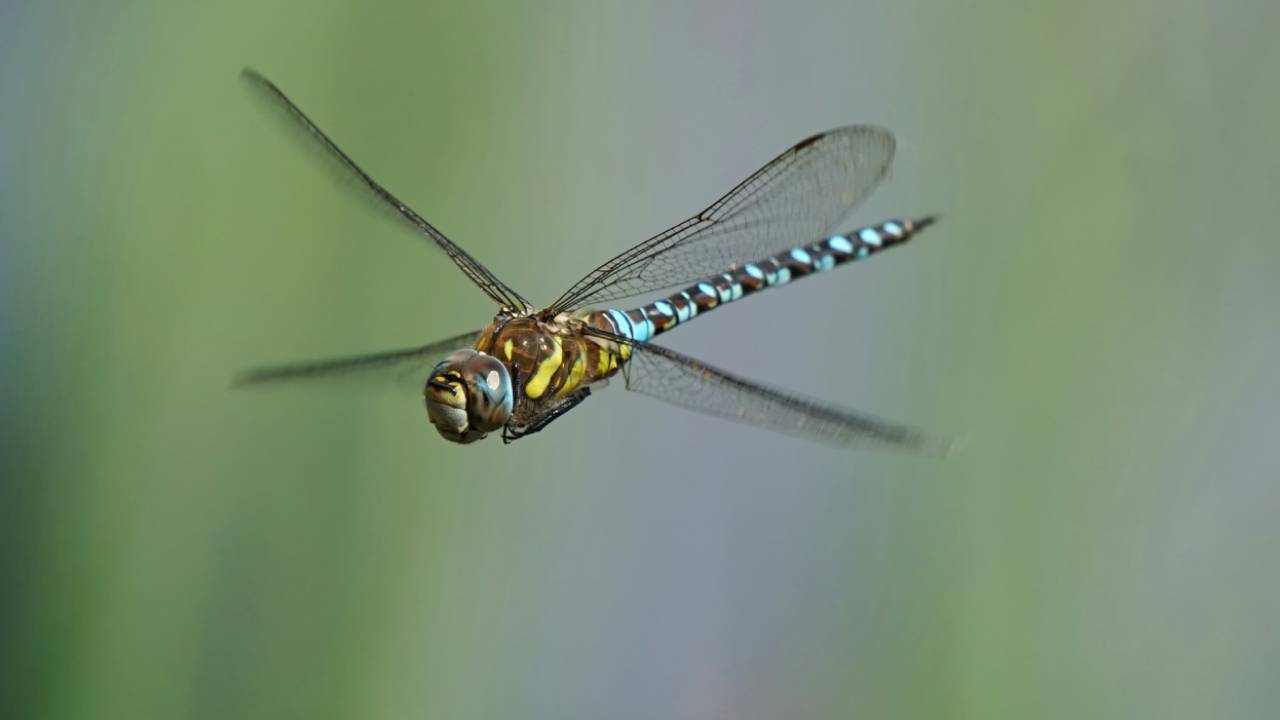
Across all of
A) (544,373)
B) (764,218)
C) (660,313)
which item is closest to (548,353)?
(544,373)

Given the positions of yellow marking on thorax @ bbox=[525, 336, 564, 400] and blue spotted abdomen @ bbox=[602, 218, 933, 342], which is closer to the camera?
yellow marking on thorax @ bbox=[525, 336, 564, 400]

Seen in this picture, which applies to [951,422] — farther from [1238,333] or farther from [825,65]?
[825,65]

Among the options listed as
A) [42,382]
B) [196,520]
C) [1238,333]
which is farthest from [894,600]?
[42,382]

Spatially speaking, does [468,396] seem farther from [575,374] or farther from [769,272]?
[769,272]

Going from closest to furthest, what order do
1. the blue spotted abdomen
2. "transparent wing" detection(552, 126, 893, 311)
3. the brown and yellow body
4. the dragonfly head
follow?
the dragonfly head < the brown and yellow body < "transparent wing" detection(552, 126, 893, 311) < the blue spotted abdomen

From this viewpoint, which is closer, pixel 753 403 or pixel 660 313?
pixel 753 403

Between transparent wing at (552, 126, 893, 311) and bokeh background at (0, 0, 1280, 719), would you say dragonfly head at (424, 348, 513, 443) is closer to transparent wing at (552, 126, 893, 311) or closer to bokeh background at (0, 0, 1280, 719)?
transparent wing at (552, 126, 893, 311)

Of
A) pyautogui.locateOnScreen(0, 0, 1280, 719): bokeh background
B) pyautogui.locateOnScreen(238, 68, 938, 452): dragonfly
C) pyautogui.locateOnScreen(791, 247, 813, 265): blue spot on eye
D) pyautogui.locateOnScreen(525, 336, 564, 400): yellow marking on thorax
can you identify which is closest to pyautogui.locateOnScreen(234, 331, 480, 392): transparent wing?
pyautogui.locateOnScreen(238, 68, 938, 452): dragonfly
